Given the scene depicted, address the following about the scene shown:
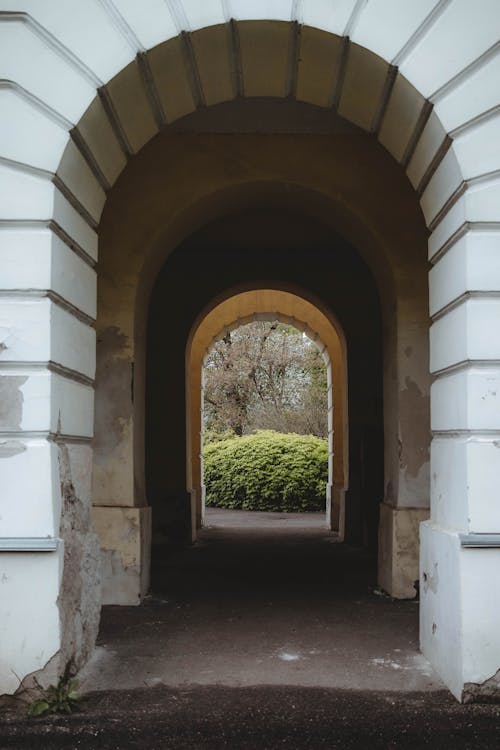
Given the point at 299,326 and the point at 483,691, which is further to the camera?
the point at 299,326

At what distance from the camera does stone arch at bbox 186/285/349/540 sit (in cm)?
1266

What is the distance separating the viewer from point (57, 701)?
409cm

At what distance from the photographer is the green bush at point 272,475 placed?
18484 millimetres

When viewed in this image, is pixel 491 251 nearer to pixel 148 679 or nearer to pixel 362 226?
pixel 362 226

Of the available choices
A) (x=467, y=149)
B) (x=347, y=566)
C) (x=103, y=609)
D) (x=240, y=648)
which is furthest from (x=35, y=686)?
(x=347, y=566)

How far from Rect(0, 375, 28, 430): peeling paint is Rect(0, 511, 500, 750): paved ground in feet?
5.18

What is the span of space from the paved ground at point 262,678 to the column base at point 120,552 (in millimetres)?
185

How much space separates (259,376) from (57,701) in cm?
2134

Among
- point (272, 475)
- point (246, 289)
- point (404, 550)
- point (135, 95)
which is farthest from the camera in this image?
point (272, 475)

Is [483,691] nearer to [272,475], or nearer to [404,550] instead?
[404,550]

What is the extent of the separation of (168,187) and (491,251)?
3565 mm

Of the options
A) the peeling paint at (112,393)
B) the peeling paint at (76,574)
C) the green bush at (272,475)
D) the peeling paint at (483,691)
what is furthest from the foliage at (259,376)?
the peeling paint at (483,691)

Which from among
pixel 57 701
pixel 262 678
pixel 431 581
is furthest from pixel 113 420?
pixel 431 581

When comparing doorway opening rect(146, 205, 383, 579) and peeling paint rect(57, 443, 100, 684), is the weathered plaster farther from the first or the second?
doorway opening rect(146, 205, 383, 579)
